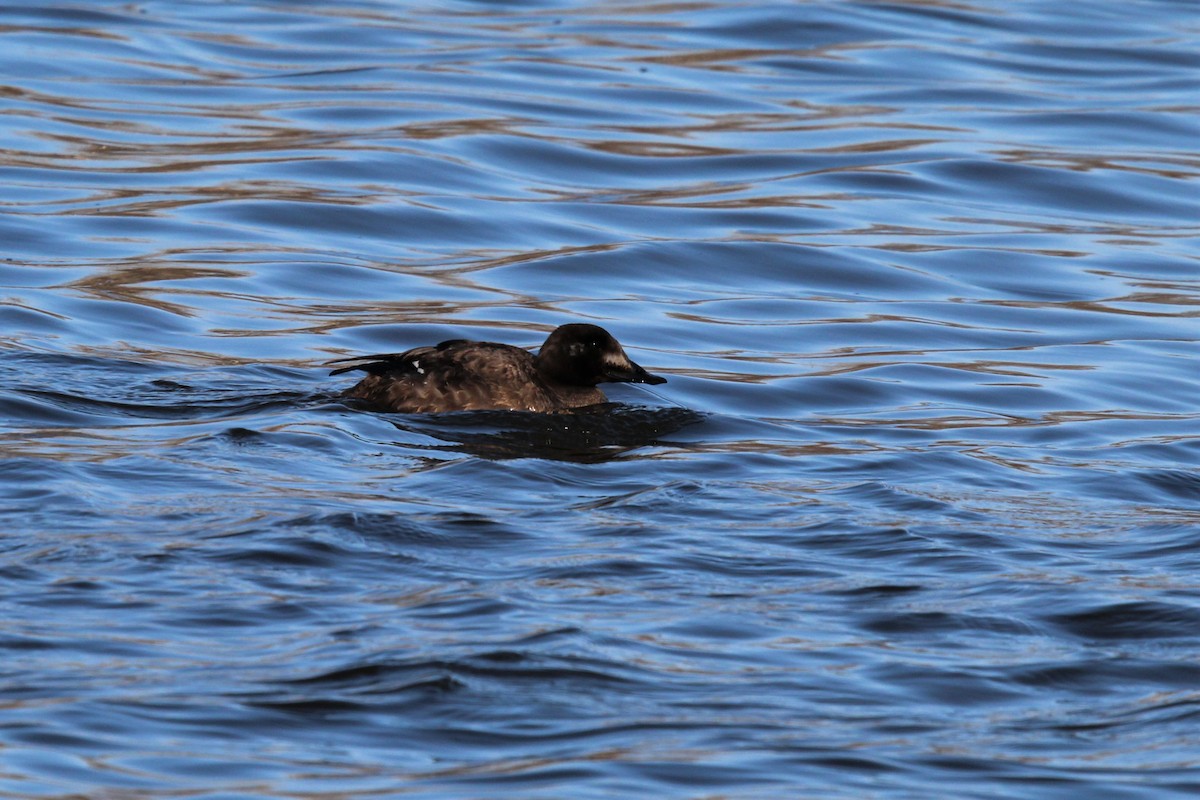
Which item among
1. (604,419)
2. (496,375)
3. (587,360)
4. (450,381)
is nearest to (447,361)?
(450,381)

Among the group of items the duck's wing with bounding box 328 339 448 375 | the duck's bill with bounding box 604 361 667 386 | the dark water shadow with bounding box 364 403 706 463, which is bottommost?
the dark water shadow with bounding box 364 403 706 463

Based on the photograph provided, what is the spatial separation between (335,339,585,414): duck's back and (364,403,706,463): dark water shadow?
0.06 metres

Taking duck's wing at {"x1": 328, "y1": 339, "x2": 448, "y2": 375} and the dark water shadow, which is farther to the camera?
duck's wing at {"x1": 328, "y1": 339, "x2": 448, "y2": 375}

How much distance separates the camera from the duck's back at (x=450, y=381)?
9.69m

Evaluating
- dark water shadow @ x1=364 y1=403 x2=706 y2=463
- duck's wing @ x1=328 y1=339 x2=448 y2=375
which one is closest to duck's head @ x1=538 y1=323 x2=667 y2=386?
dark water shadow @ x1=364 y1=403 x2=706 y2=463

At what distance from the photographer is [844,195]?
16234 millimetres

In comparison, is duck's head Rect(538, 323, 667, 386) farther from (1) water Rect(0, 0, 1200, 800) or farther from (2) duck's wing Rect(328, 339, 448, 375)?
(2) duck's wing Rect(328, 339, 448, 375)

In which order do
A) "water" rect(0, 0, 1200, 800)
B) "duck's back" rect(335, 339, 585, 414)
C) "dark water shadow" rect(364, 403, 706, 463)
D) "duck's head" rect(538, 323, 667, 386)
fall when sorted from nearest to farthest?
"water" rect(0, 0, 1200, 800) < "dark water shadow" rect(364, 403, 706, 463) < "duck's back" rect(335, 339, 585, 414) < "duck's head" rect(538, 323, 667, 386)

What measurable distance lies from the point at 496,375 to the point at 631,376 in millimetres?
737

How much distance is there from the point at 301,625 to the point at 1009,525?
310cm

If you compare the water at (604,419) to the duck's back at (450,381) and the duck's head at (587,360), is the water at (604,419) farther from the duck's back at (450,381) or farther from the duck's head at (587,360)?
the duck's head at (587,360)

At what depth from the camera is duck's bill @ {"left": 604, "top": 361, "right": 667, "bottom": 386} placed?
10.0 metres

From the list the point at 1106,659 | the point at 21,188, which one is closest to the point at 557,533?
the point at 1106,659

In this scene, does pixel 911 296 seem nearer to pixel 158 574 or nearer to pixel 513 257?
pixel 513 257
